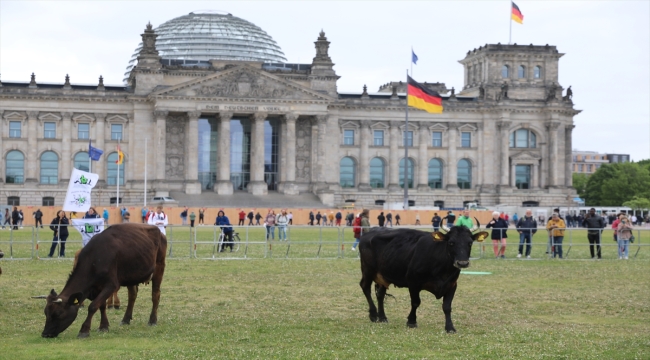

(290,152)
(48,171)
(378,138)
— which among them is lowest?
(48,171)

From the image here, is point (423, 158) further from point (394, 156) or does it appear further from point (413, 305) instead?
point (413, 305)

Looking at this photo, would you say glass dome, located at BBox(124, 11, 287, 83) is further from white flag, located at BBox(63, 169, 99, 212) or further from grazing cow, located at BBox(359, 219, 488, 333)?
grazing cow, located at BBox(359, 219, 488, 333)

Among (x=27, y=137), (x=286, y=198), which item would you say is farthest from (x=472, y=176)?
(x=27, y=137)

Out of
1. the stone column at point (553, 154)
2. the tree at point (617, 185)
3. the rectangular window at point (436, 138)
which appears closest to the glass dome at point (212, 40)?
the rectangular window at point (436, 138)

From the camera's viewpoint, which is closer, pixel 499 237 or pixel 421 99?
pixel 499 237

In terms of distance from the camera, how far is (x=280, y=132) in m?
116

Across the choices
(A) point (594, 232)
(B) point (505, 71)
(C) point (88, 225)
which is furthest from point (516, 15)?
(C) point (88, 225)

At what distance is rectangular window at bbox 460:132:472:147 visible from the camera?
399 feet

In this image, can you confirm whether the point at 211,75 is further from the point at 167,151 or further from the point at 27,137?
the point at 27,137

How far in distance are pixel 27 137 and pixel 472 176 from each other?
177 feet

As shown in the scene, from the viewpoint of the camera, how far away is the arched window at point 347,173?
118625 millimetres

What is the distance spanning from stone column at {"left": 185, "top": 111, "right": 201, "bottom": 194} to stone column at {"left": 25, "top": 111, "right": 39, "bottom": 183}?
1702cm

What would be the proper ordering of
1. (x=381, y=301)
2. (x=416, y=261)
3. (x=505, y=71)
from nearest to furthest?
(x=416, y=261) < (x=381, y=301) < (x=505, y=71)

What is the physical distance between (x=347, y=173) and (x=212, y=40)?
1051 inches
